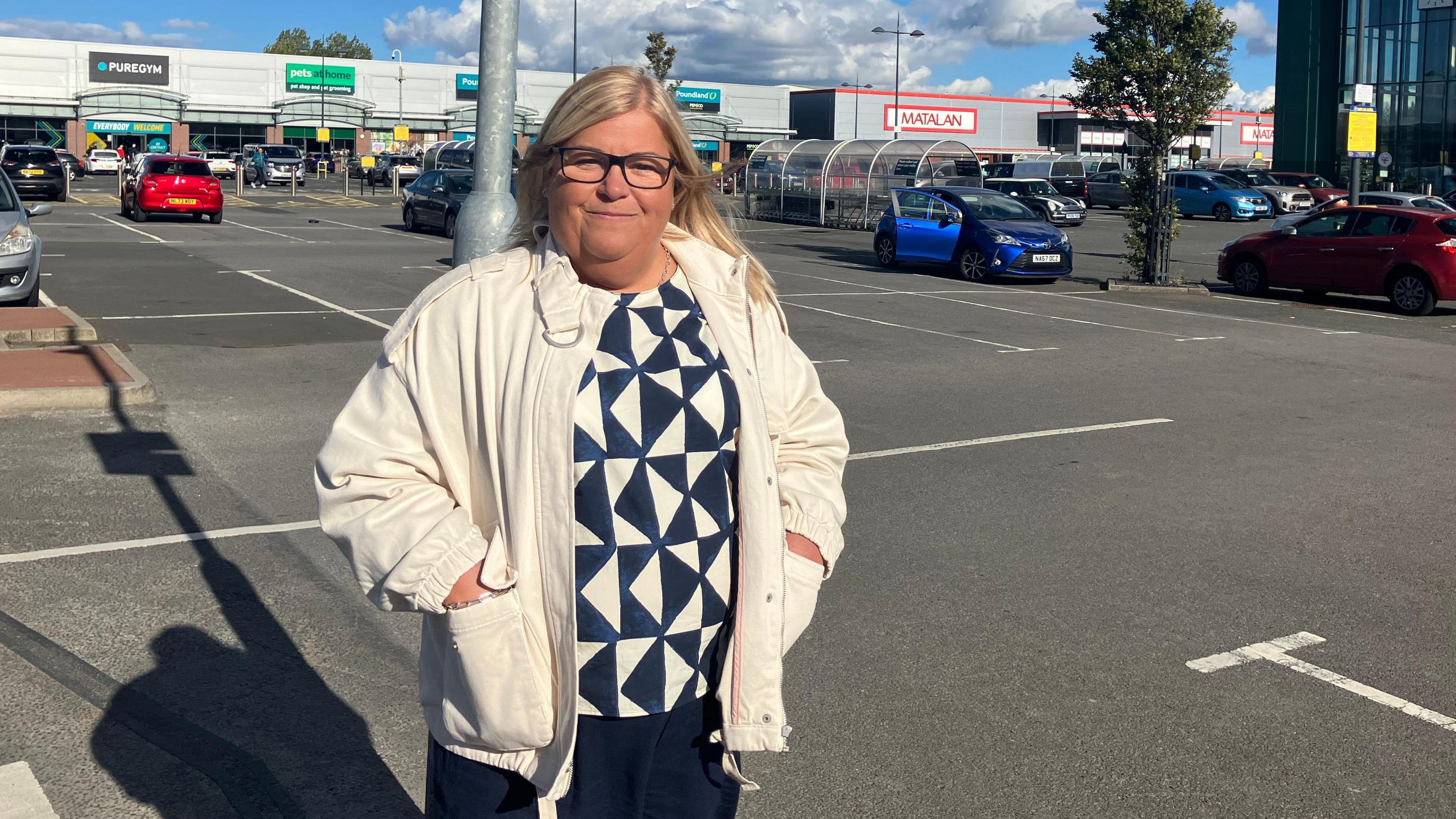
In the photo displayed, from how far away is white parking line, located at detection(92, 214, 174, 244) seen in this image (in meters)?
26.4

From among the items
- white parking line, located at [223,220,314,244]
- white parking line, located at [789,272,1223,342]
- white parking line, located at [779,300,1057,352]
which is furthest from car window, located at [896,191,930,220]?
white parking line, located at [223,220,314,244]

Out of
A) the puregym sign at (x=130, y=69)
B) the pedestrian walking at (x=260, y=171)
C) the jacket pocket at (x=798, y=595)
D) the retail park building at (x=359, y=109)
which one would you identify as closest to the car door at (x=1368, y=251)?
the jacket pocket at (x=798, y=595)

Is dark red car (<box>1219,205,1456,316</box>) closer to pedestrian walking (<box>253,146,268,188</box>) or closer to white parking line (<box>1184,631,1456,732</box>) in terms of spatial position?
white parking line (<box>1184,631,1456,732</box>)

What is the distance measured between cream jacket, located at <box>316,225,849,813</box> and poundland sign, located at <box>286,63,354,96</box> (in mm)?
78418

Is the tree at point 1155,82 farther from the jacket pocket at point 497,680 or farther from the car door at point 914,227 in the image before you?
the jacket pocket at point 497,680

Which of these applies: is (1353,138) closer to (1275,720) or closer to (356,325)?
(356,325)

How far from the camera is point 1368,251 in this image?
63.2 feet

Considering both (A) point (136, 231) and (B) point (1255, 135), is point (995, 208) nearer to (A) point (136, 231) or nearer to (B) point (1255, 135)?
(A) point (136, 231)

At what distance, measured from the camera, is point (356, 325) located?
1459 centimetres

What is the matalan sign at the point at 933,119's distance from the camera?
258 ft

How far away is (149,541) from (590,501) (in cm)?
474

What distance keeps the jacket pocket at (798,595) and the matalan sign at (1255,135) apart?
91340mm

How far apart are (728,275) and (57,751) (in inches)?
110

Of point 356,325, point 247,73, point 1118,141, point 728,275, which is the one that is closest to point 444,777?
point 728,275
